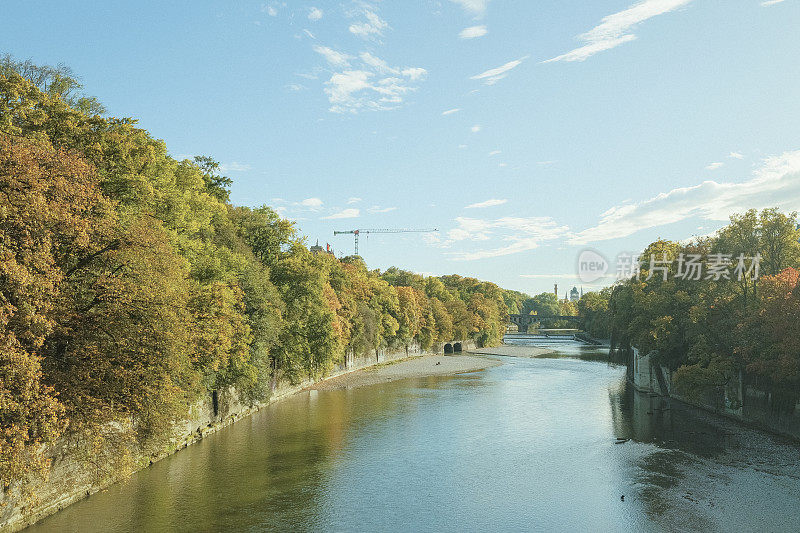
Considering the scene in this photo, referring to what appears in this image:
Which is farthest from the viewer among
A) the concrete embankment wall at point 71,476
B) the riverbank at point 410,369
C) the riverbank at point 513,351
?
the riverbank at point 513,351

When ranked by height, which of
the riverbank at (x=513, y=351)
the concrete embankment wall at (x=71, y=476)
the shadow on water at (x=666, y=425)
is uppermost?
the concrete embankment wall at (x=71, y=476)

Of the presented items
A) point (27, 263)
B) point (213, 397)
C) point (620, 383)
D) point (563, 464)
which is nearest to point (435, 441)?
point (563, 464)

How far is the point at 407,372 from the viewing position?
87312mm

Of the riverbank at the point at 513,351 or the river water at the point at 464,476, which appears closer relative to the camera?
the river water at the point at 464,476

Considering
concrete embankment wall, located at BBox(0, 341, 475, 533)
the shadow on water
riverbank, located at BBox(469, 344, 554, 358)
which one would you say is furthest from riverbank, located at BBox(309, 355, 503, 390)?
the shadow on water

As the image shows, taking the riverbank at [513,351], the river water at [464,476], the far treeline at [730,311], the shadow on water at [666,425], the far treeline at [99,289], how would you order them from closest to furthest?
the far treeline at [99,289], the river water at [464,476], the far treeline at [730,311], the shadow on water at [666,425], the riverbank at [513,351]

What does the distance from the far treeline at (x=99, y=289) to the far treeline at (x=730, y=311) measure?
33038 mm

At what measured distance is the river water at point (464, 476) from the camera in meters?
25.4

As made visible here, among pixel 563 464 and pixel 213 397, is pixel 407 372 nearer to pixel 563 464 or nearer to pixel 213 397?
pixel 213 397

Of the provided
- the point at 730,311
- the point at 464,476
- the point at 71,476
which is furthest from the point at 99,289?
the point at 730,311

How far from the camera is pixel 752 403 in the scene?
4281 centimetres

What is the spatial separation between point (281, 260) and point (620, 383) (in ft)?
141

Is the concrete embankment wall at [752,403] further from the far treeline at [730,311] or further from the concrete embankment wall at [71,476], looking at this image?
the concrete embankment wall at [71,476]

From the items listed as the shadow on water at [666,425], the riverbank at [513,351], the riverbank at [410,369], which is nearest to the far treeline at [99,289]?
the riverbank at [410,369]
